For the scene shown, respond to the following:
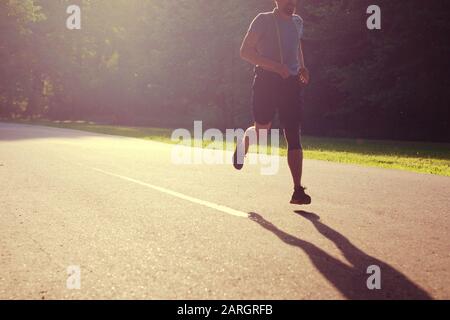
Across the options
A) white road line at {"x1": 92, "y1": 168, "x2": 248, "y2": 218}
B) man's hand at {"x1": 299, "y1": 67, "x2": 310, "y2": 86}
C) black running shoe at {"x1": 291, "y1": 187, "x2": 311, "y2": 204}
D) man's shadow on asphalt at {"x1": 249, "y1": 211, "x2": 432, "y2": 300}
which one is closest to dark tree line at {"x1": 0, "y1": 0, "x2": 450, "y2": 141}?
white road line at {"x1": 92, "y1": 168, "x2": 248, "y2": 218}

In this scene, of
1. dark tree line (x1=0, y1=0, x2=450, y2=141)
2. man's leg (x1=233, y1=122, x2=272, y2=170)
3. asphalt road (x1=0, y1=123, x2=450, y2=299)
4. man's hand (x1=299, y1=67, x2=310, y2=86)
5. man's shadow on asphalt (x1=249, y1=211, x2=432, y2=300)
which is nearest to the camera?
man's shadow on asphalt (x1=249, y1=211, x2=432, y2=300)

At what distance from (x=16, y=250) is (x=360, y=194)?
4.29m

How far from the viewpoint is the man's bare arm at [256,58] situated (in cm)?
604

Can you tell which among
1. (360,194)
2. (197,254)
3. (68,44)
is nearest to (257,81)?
(360,194)

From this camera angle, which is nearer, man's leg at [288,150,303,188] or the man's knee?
man's leg at [288,150,303,188]

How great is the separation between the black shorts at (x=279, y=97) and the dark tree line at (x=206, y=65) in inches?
753

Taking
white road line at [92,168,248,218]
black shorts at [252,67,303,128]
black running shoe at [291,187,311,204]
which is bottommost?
white road line at [92,168,248,218]

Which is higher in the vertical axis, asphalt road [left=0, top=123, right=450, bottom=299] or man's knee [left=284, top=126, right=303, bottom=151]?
man's knee [left=284, top=126, right=303, bottom=151]

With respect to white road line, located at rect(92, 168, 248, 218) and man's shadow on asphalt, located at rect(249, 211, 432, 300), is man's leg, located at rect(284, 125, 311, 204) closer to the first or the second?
white road line, located at rect(92, 168, 248, 218)

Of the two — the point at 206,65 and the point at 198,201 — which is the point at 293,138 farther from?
the point at 206,65

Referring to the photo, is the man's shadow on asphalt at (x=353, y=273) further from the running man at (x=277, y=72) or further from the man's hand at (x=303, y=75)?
the man's hand at (x=303, y=75)

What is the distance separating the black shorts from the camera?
20.1 ft

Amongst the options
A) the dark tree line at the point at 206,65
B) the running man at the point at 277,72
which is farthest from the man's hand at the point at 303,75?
the dark tree line at the point at 206,65

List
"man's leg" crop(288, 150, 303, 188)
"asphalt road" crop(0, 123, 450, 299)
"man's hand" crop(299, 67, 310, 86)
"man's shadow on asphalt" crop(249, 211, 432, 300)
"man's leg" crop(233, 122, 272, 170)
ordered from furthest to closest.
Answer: "man's leg" crop(233, 122, 272, 170)
"man's hand" crop(299, 67, 310, 86)
"man's leg" crop(288, 150, 303, 188)
"asphalt road" crop(0, 123, 450, 299)
"man's shadow on asphalt" crop(249, 211, 432, 300)
